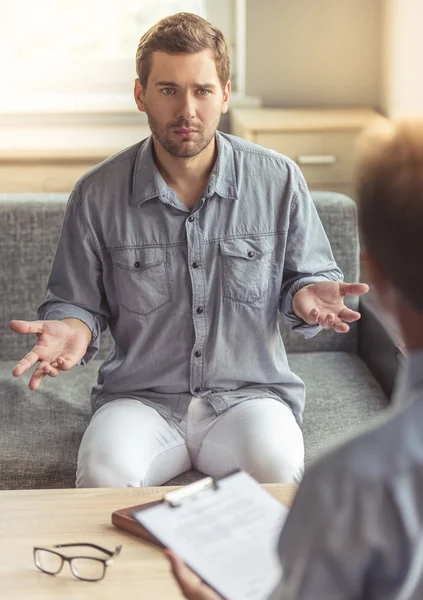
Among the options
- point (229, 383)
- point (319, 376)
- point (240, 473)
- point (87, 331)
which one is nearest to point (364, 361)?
point (319, 376)

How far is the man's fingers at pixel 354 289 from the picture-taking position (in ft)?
5.74

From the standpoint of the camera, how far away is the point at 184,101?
6.19 ft

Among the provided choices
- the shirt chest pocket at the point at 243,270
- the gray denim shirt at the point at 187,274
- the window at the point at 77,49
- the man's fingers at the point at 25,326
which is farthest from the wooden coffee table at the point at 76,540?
the window at the point at 77,49

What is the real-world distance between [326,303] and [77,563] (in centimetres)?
78

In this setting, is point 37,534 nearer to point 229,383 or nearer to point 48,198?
point 229,383

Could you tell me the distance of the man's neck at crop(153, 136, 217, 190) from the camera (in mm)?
1972

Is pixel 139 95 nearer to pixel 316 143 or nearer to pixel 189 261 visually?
pixel 189 261

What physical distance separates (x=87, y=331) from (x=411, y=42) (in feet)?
6.06

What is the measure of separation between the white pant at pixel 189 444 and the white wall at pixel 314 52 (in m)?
1.97

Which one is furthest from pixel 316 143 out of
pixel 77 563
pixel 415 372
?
pixel 415 372

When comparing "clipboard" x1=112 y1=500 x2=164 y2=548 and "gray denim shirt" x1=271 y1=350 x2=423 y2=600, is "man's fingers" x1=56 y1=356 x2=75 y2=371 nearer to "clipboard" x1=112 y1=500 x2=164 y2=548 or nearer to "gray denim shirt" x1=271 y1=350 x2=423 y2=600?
"clipboard" x1=112 y1=500 x2=164 y2=548

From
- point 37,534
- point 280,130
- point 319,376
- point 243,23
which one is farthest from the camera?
point 243,23

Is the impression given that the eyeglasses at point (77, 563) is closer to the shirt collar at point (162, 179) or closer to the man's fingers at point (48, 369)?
the man's fingers at point (48, 369)

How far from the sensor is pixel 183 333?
1974 millimetres
